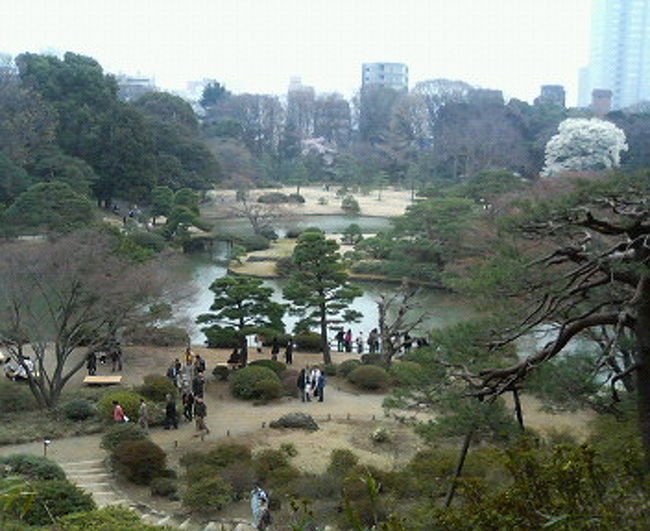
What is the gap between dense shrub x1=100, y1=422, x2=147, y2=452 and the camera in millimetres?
11344

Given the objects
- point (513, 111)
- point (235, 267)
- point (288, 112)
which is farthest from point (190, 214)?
point (288, 112)

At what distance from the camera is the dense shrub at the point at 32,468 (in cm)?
953

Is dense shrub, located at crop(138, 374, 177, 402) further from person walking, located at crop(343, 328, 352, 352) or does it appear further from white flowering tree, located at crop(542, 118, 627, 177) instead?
white flowering tree, located at crop(542, 118, 627, 177)

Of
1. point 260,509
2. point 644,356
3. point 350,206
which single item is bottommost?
point 260,509

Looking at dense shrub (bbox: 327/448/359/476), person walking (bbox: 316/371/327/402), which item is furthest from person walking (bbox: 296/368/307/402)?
dense shrub (bbox: 327/448/359/476)

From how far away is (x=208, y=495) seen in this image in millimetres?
9477

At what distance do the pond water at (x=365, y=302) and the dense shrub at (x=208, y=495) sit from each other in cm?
773

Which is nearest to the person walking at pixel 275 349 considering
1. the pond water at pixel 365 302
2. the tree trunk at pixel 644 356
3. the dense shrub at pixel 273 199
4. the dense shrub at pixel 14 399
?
the pond water at pixel 365 302

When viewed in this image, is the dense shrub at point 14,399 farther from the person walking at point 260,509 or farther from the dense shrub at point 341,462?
the person walking at point 260,509

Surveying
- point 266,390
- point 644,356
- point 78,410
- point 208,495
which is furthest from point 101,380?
point 644,356

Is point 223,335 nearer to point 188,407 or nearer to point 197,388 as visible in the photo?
point 197,388

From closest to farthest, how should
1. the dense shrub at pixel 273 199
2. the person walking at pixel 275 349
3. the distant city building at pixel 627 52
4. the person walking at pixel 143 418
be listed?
the person walking at pixel 143 418, the person walking at pixel 275 349, the dense shrub at pixel 273 199, the distant city building at pixel 627 52

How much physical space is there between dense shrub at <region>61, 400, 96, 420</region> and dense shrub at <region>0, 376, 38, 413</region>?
0.87 metres

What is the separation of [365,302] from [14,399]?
13.7 m
